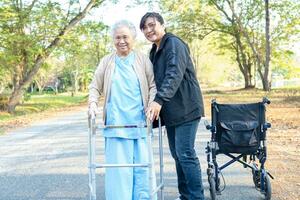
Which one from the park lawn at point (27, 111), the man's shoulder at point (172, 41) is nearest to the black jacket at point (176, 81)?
the man's shoulder at point (172, 41)

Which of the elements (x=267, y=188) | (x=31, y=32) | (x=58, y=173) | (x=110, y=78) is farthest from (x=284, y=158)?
(x=31, y=32)

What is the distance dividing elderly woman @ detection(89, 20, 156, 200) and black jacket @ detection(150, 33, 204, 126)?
16 centimetres

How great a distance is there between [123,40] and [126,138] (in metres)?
0.84

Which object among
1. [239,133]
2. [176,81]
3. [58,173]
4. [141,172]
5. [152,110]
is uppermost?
[176,81]

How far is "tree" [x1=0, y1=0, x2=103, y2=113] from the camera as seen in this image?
904 inches

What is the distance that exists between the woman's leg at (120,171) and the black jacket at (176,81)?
0.52 metres

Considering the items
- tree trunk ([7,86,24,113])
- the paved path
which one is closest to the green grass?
tree trunk ([7,86,24,113])

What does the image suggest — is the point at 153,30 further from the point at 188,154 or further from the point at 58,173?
the point at 58,173

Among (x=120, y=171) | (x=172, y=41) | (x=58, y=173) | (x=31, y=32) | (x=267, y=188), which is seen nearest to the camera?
(x=120, y=171)

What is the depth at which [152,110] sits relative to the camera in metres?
3.81

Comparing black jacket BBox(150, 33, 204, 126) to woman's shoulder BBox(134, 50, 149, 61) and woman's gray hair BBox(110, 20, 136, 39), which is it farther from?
woman's gray hair BBox(110, 20, 136, 39)

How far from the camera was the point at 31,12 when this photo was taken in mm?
24031

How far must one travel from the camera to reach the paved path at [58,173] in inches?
218

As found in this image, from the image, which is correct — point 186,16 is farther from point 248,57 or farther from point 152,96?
A: point 152,96
